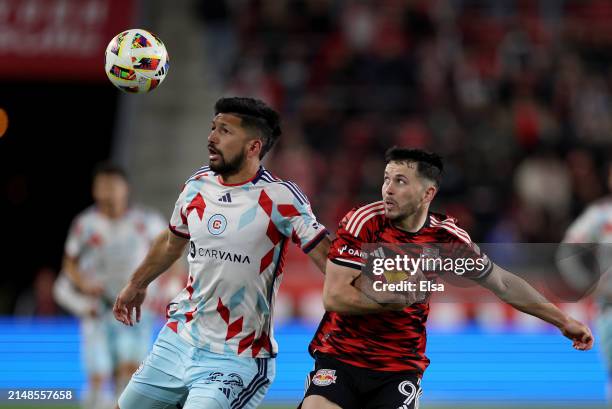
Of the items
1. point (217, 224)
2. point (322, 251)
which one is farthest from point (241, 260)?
point (322, 251)

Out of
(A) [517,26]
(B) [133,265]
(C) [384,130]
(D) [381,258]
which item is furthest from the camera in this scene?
(A) [517,26]

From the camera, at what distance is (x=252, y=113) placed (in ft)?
20.6

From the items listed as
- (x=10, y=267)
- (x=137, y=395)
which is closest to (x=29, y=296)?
(x=10, y=267)

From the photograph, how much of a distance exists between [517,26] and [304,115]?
4105 mm

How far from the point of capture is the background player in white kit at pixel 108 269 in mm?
10281

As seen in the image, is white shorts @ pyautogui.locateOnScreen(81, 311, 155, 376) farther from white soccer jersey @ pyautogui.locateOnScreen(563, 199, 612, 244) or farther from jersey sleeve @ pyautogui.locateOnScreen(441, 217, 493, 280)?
jersey sleeve @ pyautogui.locateOnScreen(441, 217, 493, 280)

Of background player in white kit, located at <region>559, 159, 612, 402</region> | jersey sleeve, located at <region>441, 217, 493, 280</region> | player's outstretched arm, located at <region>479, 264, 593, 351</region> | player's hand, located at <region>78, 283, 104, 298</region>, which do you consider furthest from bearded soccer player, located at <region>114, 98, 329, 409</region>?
player's hand, located at <region>78, 283, 104, 298</region>

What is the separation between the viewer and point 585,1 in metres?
19.5

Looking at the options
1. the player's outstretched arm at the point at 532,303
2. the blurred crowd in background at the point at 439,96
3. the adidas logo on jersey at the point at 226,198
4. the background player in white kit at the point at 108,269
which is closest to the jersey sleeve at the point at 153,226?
the background player in white kit at the point at 108,269

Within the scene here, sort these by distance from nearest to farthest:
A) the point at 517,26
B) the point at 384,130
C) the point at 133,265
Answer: the point at 133,265 < the point at 384,130 < the point at 517,26

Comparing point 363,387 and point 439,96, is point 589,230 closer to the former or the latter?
point 363,387

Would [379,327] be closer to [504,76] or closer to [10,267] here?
[504,76]

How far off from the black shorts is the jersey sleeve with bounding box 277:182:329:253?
69 cm

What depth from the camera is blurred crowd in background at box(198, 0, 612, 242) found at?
1586 centimetres
